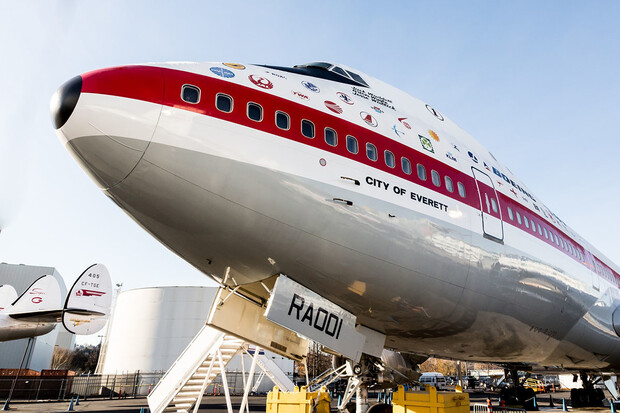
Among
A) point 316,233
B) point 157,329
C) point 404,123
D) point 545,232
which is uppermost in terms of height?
point 157,329

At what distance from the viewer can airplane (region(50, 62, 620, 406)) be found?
15.8ft

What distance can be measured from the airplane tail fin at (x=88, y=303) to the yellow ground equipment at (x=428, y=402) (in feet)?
63.8

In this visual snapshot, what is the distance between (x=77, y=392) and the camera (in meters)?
30.7

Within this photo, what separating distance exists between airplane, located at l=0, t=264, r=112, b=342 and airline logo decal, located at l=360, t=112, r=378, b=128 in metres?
21.1

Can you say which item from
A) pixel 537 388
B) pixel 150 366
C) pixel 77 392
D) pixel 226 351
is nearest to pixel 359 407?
pixel 226 351

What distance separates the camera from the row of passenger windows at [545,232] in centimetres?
863

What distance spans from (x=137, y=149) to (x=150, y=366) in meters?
39.1

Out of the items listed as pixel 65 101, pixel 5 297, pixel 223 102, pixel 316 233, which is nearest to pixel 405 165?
pixel 316 233

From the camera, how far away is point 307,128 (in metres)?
5.63

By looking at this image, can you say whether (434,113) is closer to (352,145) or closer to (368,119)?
(368,119)

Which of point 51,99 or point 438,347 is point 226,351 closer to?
point 438,347

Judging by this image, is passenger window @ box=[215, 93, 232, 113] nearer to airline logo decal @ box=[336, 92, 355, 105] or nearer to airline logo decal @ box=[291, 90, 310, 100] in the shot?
airline logo decal @ box=[291, 90, 310, 100]

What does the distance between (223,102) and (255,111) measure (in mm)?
404

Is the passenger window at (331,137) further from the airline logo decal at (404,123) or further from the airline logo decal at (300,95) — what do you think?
the airline logo decal at (404,123)
